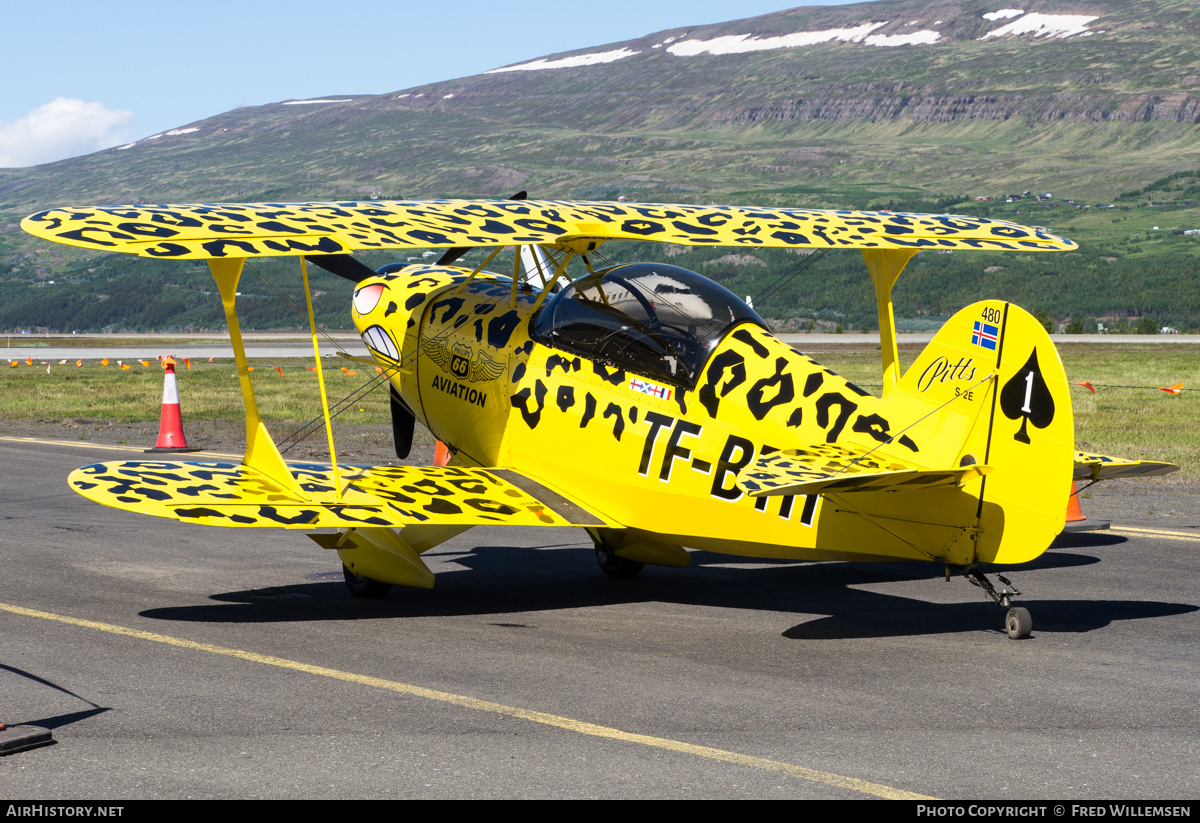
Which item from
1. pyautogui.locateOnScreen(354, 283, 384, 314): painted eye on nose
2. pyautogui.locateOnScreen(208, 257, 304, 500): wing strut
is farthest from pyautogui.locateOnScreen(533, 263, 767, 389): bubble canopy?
pyautogui.locateOnScreen(354, 283, 384, 314): painted eye on nose

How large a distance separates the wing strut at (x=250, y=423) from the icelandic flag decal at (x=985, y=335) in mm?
4274

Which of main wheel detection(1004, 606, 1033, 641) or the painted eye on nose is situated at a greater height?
the painted eye on nose

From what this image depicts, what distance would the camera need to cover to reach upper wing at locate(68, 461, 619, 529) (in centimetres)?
772

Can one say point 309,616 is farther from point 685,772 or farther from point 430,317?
point 685,772

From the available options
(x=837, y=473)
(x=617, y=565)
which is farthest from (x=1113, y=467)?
(x=617, y=565)

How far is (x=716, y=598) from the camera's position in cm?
909

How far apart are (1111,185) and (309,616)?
626ft

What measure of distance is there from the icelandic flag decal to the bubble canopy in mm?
1578

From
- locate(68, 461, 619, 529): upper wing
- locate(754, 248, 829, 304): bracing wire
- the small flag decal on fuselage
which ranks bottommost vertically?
locate(68, 461, 619, 529): upper wing

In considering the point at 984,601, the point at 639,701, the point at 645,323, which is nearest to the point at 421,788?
the point at 639,701

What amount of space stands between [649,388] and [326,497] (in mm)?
2230

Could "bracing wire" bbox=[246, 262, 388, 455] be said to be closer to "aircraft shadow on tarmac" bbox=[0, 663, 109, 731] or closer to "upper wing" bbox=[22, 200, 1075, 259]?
"upper wing" bbox=[22, 200, 1075, 259]

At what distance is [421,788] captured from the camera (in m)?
4.88

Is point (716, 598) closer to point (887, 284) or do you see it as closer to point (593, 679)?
point (593, 679)
